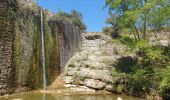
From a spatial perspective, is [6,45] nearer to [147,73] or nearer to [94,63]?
[94,63]

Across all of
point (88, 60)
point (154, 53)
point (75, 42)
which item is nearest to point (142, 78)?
point (154, 53)

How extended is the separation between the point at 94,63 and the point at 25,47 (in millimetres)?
7815

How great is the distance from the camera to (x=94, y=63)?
2656 cm

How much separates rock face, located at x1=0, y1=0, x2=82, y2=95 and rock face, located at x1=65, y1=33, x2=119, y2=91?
1.55 meters

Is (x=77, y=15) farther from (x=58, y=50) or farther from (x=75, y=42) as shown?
(x=58, y=50)

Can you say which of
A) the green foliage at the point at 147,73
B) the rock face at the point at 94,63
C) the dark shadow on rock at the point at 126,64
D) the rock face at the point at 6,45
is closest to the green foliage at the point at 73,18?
the rock face at the point at 94,63

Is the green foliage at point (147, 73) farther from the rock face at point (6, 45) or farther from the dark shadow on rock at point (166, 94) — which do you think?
the rock face at point (6, 45)

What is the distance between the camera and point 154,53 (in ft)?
72.7

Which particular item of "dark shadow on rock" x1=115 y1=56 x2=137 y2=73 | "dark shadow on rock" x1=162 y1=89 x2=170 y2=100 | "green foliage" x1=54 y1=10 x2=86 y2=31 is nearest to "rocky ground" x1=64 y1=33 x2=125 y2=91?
"dark shadow on rock" x1=115 y1=56 x2=137 y2=73

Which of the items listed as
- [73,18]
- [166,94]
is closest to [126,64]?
[166,94]

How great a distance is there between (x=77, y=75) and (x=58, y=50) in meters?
3.01

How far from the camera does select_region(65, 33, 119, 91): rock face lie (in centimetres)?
2330

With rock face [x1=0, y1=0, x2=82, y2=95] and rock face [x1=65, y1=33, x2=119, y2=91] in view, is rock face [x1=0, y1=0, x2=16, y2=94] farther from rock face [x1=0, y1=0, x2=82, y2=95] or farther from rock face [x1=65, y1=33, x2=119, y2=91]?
rock face [x1=65, y1=33, x2=119, y2=91]

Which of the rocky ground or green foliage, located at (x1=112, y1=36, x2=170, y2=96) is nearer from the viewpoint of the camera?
green foliage, located at (x1=112, y1=36, x2=170, y2=96)
